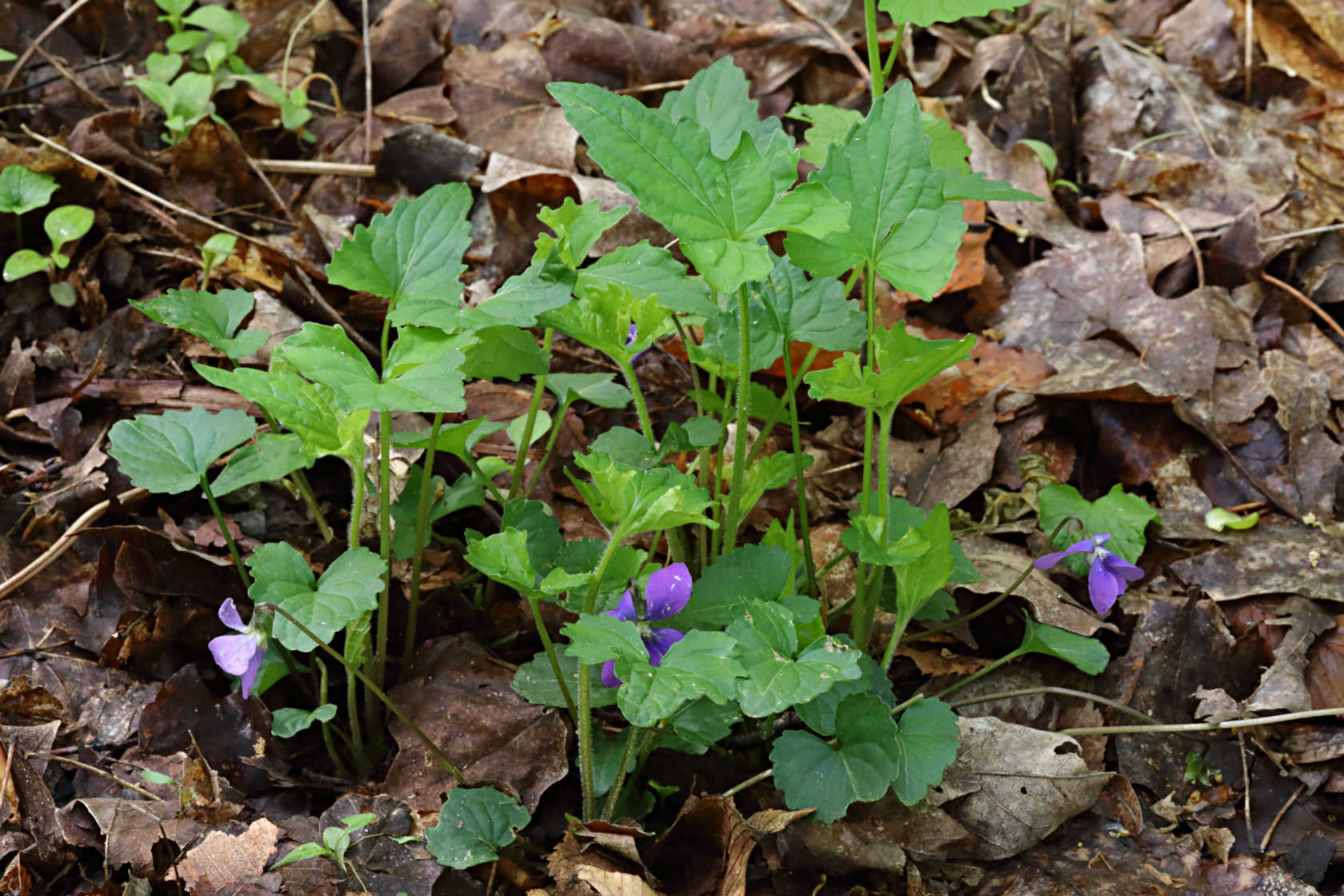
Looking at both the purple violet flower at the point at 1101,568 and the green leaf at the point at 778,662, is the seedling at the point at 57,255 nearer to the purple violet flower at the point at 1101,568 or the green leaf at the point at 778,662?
the green leaf at the point at 778,662

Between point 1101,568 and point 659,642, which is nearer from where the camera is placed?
point 659,642

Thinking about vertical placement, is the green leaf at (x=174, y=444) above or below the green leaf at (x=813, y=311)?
below

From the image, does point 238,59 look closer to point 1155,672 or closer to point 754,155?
point 754,155

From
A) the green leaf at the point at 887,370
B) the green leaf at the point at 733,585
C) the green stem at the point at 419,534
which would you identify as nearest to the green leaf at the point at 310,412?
the green stem at the point at 419,534

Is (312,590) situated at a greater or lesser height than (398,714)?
greater

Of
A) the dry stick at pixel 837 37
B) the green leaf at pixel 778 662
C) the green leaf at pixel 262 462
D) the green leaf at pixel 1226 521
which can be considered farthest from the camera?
the dry stick at pixel 837 37

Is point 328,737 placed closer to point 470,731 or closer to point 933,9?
point 470,731

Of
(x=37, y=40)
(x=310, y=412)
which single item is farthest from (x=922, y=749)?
(x=37, y=40)
